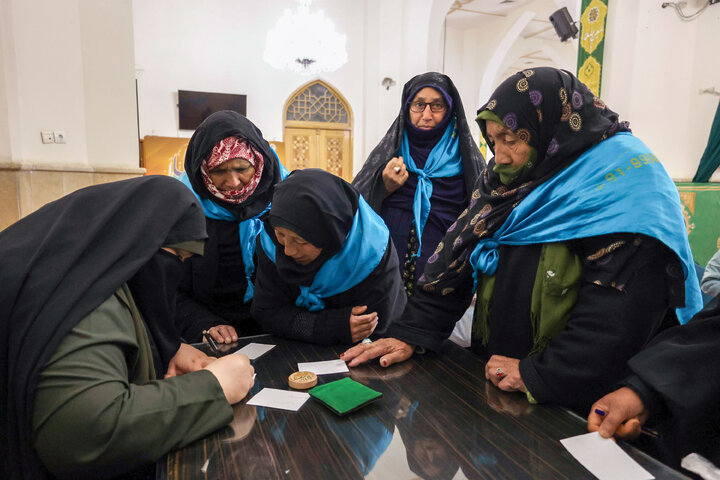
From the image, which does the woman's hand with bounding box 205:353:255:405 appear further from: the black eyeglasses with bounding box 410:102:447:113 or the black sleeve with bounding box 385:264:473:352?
the black eyeglasses with bounding box 410:102:447:113

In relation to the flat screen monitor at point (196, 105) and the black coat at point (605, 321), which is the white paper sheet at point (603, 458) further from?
the flat screen monitor at point (196, 105)

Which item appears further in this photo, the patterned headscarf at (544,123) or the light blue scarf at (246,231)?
the light blue scarf at (246,231)

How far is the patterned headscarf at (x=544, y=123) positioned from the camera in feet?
3.85

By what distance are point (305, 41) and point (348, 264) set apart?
596 cm

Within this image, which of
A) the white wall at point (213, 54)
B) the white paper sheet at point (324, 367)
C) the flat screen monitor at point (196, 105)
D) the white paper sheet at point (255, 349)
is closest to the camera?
the white paper sheet at point (324, 367)

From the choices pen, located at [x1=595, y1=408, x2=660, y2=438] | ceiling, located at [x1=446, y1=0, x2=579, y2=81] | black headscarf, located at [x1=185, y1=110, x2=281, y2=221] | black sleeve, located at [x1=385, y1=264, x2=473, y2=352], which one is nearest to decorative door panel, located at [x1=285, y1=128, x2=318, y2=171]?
ceiling, located at [x1=446, y1=0, x2=579, y2=81]

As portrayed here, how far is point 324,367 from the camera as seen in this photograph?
1315 millimetres

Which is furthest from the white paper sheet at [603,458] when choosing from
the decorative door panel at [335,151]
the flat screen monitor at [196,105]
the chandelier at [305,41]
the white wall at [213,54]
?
the decorative door panel at [335,151]

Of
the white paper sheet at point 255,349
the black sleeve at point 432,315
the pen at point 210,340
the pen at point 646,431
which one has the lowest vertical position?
the pen at point 210,340

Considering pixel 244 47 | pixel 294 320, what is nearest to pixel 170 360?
pixel 294 320

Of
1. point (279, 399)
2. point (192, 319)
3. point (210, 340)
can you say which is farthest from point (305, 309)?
point (279, 399)

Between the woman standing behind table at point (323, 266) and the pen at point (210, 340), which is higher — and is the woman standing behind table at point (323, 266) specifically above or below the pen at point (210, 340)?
above

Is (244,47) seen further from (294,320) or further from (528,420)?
(528,420)

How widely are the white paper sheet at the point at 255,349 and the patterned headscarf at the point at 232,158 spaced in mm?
710
